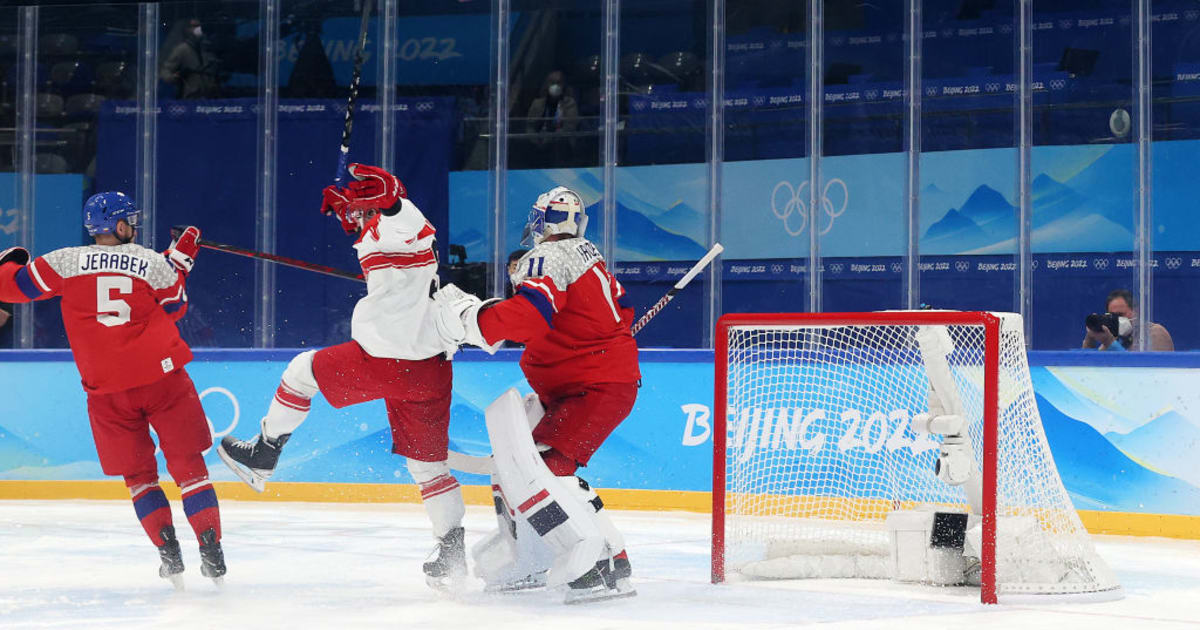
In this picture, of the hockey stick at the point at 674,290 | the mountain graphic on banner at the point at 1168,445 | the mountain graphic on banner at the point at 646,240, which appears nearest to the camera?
the hockey stick at the point at 674,290

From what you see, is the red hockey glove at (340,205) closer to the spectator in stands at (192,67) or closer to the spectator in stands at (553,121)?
the spectator in stands at (553,121)

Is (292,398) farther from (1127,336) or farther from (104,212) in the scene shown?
(1127,336)

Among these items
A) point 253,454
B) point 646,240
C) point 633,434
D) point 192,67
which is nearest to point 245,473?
point 253,454

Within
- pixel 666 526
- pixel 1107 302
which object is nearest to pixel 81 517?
pixel 666 526

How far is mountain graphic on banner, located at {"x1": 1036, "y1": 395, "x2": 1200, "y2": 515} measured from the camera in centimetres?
553

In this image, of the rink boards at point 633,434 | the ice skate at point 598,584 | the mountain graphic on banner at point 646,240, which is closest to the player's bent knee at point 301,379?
the ice skate at point 598,584

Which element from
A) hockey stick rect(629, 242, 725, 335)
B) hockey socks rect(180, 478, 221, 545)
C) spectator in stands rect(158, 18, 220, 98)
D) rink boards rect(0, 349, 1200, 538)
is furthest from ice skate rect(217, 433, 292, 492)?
spectator in stands rect(158, 18, 220, 98)

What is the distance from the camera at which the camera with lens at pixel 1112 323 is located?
736 cm

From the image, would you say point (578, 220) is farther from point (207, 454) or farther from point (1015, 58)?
point (1015, 58)

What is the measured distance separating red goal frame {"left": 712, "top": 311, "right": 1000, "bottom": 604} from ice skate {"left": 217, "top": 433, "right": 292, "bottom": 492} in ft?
4.36

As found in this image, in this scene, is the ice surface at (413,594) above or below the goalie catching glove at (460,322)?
below

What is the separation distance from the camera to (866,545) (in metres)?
4.52

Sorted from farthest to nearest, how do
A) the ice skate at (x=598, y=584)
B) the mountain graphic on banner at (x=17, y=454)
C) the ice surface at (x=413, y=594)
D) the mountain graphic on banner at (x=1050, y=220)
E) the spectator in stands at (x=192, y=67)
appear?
the spectator in stands at (x=192, y=67), the mountain graphic on banner at (x=1050, y=220), the mountain graphic on banner at (x=17, y=454), the ice skate at (x=598, y=584), the ice surface at (x=413, y=594)

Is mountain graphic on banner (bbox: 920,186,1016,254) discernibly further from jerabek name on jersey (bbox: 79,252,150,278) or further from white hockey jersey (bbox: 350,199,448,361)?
jerabek name on jersey (bbox: 79,252,150,278)
